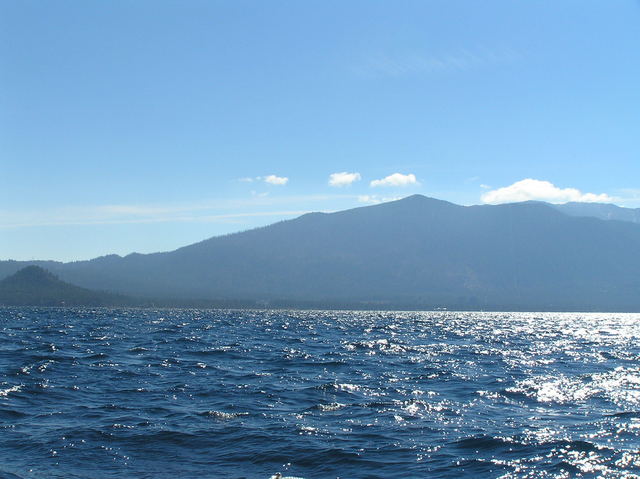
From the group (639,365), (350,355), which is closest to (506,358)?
(639,365)

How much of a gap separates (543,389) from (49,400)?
27.7 meters

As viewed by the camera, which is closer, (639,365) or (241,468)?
(241,468)

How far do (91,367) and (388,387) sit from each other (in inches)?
790

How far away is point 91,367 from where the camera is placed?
41.8 meters

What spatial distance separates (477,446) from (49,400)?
65.5 ft

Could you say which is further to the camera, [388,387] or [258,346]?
[258,346]

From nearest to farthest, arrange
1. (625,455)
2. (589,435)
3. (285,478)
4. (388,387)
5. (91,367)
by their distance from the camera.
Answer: (285,478), (625,455), (589,435), (388,387), (91,367)

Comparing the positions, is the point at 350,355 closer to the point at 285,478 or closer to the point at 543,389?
the point at 543,389

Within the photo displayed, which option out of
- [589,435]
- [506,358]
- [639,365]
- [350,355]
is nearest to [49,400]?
[589,435]

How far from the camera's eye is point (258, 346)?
65.0 metres

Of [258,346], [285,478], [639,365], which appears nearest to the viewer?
[285,478]

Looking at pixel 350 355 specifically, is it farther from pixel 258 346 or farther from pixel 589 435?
pixel 589 435

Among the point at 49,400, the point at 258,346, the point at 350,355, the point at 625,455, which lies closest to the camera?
the point at 625,455

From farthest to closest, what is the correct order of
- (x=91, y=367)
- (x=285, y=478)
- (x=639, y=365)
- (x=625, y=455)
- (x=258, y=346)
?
(x=258, y=346) < (x=639, y=365) < (x=91, y=367) < (x=625, y=455) < (x=285, y=478)
